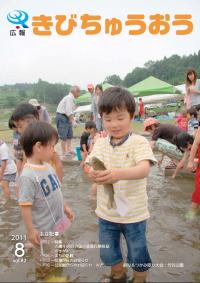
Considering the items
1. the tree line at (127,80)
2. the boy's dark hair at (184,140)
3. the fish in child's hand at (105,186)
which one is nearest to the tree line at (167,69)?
the tree line at (127,80)

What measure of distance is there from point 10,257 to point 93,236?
2.78 feet

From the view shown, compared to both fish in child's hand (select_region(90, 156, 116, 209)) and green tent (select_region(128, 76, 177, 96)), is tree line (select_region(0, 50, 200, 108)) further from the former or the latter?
fish in child's hand (select_region(90, 156, 116, 209))

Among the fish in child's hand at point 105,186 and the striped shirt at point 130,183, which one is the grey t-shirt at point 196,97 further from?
the fish in child's hand at point 105,186

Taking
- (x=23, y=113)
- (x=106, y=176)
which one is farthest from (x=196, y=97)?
(x=106, y=176)

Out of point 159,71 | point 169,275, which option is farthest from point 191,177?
point 159,71

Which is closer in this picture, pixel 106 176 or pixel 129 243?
pixel 106 176

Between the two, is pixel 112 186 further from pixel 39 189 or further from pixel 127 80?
pixel 127 80

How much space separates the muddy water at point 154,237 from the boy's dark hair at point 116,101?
140 centimetres

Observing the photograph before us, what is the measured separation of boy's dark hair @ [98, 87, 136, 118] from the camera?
204 cm

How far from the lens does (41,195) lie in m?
2.34

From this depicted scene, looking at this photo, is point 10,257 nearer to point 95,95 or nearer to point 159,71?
point 95,95

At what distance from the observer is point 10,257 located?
2.99 m

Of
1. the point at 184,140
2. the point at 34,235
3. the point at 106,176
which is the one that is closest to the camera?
the point at 106,176

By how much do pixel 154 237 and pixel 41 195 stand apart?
1.46 metres
